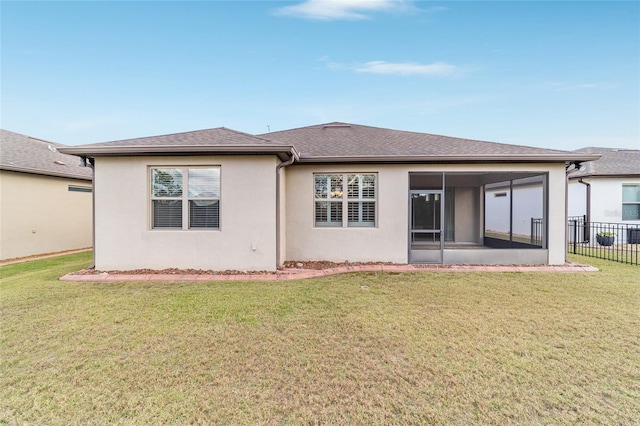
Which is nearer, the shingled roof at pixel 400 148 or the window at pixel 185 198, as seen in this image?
the window at pixel 185 198

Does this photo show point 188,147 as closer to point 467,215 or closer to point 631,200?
point 467,215


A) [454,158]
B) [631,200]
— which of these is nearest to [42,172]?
[454,158]

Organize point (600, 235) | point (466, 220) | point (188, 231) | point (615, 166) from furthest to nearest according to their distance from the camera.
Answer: point (615, 166) < point (600, 235) < point (466, 220) < point (188, 231)

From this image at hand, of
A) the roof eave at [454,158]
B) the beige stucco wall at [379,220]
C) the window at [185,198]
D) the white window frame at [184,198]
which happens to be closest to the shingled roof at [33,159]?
the white window frame at [184,198]

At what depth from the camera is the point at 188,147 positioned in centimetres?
677

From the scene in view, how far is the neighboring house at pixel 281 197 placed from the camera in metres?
7.09

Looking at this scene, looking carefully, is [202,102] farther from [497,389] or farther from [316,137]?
[497,389]

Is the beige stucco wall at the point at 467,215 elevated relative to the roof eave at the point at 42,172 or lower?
lower

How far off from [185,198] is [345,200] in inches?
Answer: 167

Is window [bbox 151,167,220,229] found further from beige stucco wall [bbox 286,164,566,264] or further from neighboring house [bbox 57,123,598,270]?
beige stucco wall [bbox 286,164,566,264]

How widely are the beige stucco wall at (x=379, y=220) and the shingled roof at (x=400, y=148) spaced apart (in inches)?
14.1

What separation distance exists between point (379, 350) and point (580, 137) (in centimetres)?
2720

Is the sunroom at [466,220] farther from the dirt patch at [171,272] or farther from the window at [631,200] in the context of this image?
the dirt patch at [171,272]

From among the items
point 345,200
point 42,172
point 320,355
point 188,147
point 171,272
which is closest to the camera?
point 320,355
